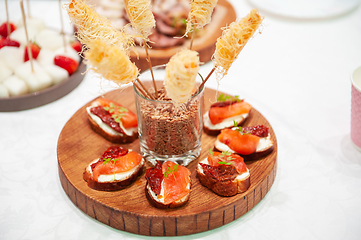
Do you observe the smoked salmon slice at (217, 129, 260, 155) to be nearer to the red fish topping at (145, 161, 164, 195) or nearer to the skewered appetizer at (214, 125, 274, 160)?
the skewered appetizer at (214, 125, 274, 160)

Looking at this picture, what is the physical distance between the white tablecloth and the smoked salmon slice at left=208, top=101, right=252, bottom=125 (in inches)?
11.3

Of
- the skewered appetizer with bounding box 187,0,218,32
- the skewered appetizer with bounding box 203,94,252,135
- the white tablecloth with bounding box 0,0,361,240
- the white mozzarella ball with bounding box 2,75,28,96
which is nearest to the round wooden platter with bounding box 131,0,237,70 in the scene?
the white tablecloth with bounding box 0,0,361,240

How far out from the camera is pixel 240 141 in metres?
1.55

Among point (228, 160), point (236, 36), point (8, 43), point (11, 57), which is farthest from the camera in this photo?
point (8, 43)

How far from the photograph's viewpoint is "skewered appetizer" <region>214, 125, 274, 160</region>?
1545 millimetres

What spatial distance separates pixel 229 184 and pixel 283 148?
58cm

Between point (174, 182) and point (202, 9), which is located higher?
point (202, 9)

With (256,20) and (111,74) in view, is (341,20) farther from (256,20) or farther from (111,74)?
(111,74)

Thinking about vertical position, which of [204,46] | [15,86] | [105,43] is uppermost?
[105,43]

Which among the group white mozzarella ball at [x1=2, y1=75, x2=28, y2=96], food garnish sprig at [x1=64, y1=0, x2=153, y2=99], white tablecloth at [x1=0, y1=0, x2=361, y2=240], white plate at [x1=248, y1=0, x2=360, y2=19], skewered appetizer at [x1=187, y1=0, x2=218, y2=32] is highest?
skewered appetizer at [x1=187, y1=0, x2=218, y2=32]

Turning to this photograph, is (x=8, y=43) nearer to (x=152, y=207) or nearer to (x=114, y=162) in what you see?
(x=114, y=162)

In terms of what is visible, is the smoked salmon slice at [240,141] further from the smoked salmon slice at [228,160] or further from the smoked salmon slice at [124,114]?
the smoked salmon slice at [124,114]

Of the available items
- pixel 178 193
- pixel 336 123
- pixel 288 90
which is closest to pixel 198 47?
pixel 288 90


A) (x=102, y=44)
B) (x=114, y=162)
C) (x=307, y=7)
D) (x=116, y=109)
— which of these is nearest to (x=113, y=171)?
(x=114, y=162)
